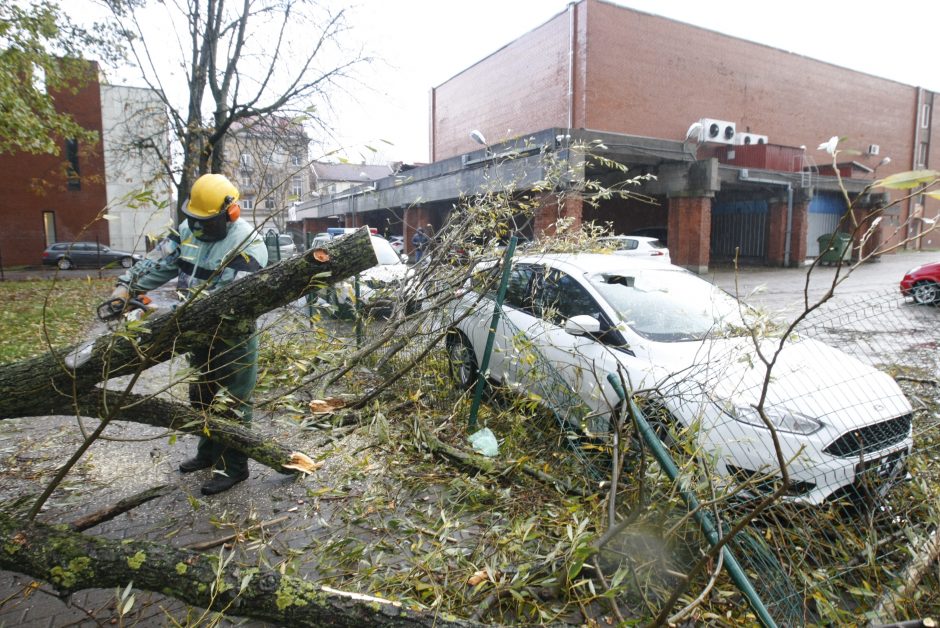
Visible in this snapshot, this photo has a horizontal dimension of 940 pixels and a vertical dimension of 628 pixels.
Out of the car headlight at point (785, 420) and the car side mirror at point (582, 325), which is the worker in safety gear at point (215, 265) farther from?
the car headlight at point (785, 420)

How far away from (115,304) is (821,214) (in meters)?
30.7

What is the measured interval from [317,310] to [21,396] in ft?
6.94

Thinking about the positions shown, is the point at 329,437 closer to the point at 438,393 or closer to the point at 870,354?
the point at 438,393

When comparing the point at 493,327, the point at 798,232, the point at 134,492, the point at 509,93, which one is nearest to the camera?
the point at 134,492

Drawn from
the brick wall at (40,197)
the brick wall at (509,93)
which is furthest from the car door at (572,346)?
the brick wall at (40,197)

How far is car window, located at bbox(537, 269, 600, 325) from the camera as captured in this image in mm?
4176

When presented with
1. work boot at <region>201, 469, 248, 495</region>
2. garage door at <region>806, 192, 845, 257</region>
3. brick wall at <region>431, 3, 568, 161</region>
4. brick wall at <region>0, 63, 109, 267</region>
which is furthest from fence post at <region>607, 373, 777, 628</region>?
brick wall at <region>0, 63, 109, 267</region>

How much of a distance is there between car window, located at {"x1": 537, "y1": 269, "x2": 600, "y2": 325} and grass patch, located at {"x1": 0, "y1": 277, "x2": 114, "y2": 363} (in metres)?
3.64

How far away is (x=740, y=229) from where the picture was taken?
87.2ft

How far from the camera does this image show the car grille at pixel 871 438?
295cm

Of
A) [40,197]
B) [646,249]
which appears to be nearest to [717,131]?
[646,249]

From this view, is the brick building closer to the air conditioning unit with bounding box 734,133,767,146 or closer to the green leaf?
the air conditioning unit with bounding box 734,133,767,146

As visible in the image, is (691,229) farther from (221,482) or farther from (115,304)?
(115,304)

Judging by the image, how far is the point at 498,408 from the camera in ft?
13.3
